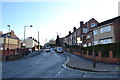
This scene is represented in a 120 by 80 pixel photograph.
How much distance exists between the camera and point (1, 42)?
48.8m

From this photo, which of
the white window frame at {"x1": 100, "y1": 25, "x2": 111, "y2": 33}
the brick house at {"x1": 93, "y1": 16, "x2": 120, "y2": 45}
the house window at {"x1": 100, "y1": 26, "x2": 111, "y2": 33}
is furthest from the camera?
the house window at {"x1": 100, "y1": 26, "x2": 111, "y2": 33}

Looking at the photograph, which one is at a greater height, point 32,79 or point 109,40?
point 109,40

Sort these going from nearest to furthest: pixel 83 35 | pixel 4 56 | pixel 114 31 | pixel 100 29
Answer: pixel 114 31 < pixel 4 56 < pixel 100 29 < pixel 83 35

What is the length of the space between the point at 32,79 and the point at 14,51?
24.8 meters

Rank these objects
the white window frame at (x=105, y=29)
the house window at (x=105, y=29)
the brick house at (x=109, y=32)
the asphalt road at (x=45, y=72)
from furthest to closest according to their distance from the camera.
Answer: the house window at (x=105, y=29), the white window frame at (x=105, y=29), the brick house at (x=109, y=32), the asphalt road at (x=45, y=72)

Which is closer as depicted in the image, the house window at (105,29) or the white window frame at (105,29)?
the white window frame at (105,29)

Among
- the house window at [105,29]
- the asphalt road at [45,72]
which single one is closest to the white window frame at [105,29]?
the house window at [105,29]

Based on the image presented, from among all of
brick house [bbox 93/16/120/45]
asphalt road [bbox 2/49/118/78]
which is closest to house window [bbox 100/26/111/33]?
brick house [bbox 93/16/120/45]

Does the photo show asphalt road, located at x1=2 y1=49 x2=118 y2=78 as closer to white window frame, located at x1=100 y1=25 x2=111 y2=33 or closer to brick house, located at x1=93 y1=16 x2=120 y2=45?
brick house, located at x1=93 y1=16 x2=120 y2=45

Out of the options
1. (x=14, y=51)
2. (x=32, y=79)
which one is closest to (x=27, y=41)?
(x=14, y=51)

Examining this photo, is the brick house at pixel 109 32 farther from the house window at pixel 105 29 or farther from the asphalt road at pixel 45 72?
the asphalt road at pixel 45 72

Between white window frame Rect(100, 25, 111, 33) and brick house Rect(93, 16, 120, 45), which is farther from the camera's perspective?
white window frame Rect(100, 25, 111, 33)

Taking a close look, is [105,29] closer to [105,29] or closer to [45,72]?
[105,29]

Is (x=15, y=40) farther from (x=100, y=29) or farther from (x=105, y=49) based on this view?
(x=105, y=49)
